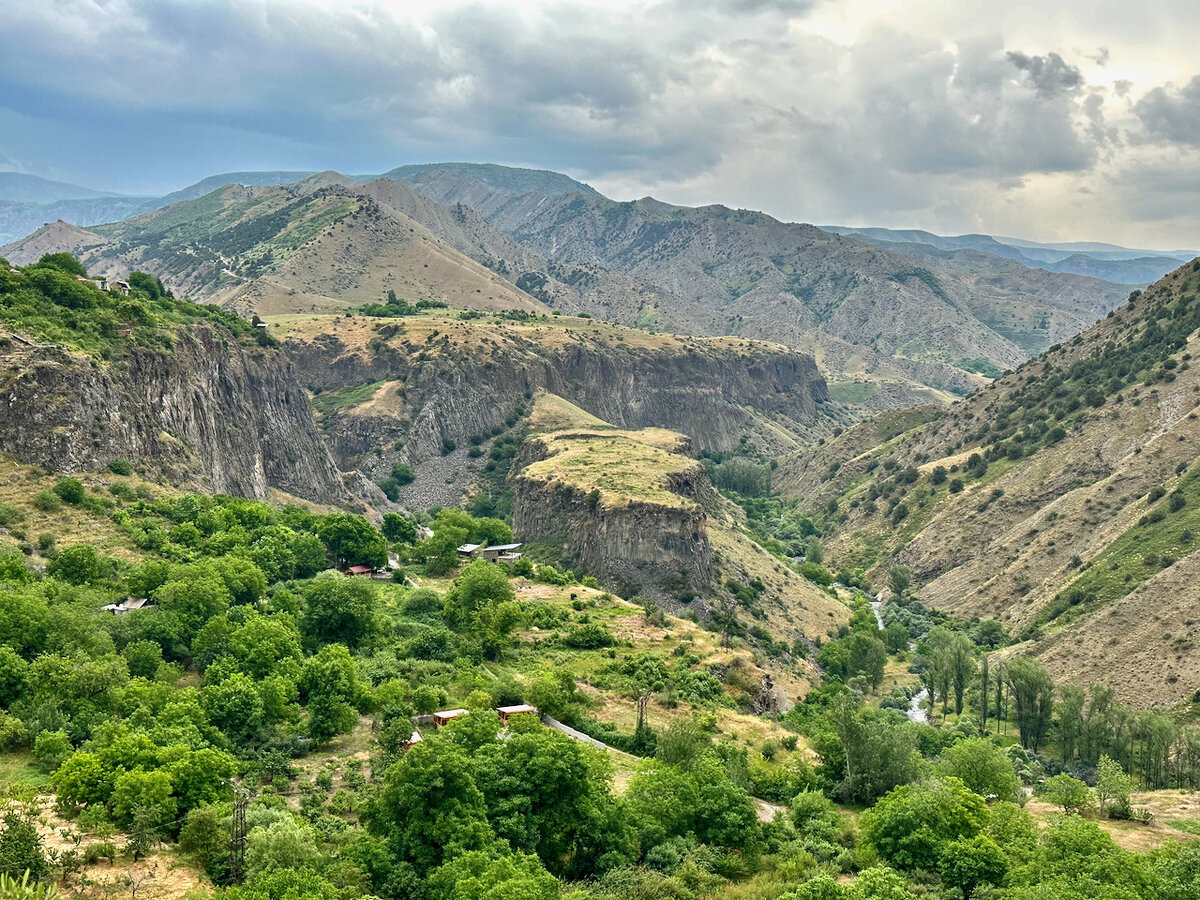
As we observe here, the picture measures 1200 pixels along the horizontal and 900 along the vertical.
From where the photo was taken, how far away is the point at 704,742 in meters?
55.4

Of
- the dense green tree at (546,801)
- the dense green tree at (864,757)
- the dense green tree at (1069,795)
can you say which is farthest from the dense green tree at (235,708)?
the dense green tree at (1069,795)

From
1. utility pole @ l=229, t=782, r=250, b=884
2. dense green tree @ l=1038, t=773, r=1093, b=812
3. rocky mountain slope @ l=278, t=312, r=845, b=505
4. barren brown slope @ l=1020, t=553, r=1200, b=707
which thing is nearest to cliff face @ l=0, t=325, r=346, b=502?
rocky mountain slope @ l=278, t=312, r=845, b=505

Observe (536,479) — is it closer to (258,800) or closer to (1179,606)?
(1179,606)

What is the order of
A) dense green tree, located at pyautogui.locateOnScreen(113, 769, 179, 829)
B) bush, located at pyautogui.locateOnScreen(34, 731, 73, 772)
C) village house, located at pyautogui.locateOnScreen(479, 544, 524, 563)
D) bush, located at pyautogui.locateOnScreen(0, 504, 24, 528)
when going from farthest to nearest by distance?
village house, located at pyautogui.locateOnScreen(479, 544, 524, 563) < bush, located at pyautogui.locateOnScreen(0, 504, 24, 528) < bush, located at pyautogui.locateOnScreen(34, 731, 73, 772) < dense green tree, located at pyautogui.locateOnScreen(113, 769, 179, 829)

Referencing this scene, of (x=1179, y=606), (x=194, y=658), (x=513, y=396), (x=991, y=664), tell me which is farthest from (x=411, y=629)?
(x=513, y=396)

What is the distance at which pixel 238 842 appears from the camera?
127 feet

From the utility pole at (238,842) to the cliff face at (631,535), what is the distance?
6750 centimetres

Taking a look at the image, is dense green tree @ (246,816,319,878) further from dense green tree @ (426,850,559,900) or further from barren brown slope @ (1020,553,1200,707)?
barren brown slope @ (1020,553,1200,707)

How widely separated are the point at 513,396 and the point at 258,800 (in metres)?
141

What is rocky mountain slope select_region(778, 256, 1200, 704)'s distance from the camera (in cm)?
9138

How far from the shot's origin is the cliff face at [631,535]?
10769cm

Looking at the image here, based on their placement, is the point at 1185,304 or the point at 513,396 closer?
the point at 1185,304

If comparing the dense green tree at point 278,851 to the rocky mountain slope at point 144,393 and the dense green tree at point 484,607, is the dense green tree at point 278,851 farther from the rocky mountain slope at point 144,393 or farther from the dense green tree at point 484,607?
the rocky mountain slope at point 144,393

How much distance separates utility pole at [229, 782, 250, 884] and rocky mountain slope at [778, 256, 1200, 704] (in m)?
68.9
